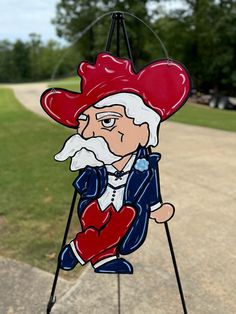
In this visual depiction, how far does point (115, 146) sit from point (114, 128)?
0.36 ft

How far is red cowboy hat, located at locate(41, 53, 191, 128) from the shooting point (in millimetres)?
2342

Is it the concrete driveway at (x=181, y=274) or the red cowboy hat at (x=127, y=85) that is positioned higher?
the red cowboy hat at (x=127, y=85)

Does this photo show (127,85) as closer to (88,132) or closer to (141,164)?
(88,132)

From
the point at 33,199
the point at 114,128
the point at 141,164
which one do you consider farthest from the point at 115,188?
the point at 33,199

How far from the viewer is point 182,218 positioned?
4.52 meters

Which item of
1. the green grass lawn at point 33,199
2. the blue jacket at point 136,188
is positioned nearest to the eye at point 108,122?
the blue jacket at point 136,188

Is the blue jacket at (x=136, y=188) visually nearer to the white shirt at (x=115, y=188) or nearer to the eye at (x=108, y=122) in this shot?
the white shirt at (x=115, y=188)

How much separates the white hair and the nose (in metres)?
0.13

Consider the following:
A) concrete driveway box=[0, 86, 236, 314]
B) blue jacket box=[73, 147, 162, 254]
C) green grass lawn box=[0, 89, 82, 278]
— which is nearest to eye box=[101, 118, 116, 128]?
blue jacket box=[73, 147, 162, 254]

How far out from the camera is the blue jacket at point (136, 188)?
2.47 metres

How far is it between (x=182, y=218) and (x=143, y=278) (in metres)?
1.47

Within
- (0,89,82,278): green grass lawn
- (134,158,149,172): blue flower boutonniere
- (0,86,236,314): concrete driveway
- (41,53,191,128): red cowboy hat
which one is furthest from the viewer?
(0,89,82,278): green grass lawn

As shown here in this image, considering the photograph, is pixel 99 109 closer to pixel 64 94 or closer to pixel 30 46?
pixel 64 94

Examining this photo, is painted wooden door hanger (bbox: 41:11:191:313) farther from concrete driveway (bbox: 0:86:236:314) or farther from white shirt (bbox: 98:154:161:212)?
concrete driveway (bbox: 0:86:236:314)
